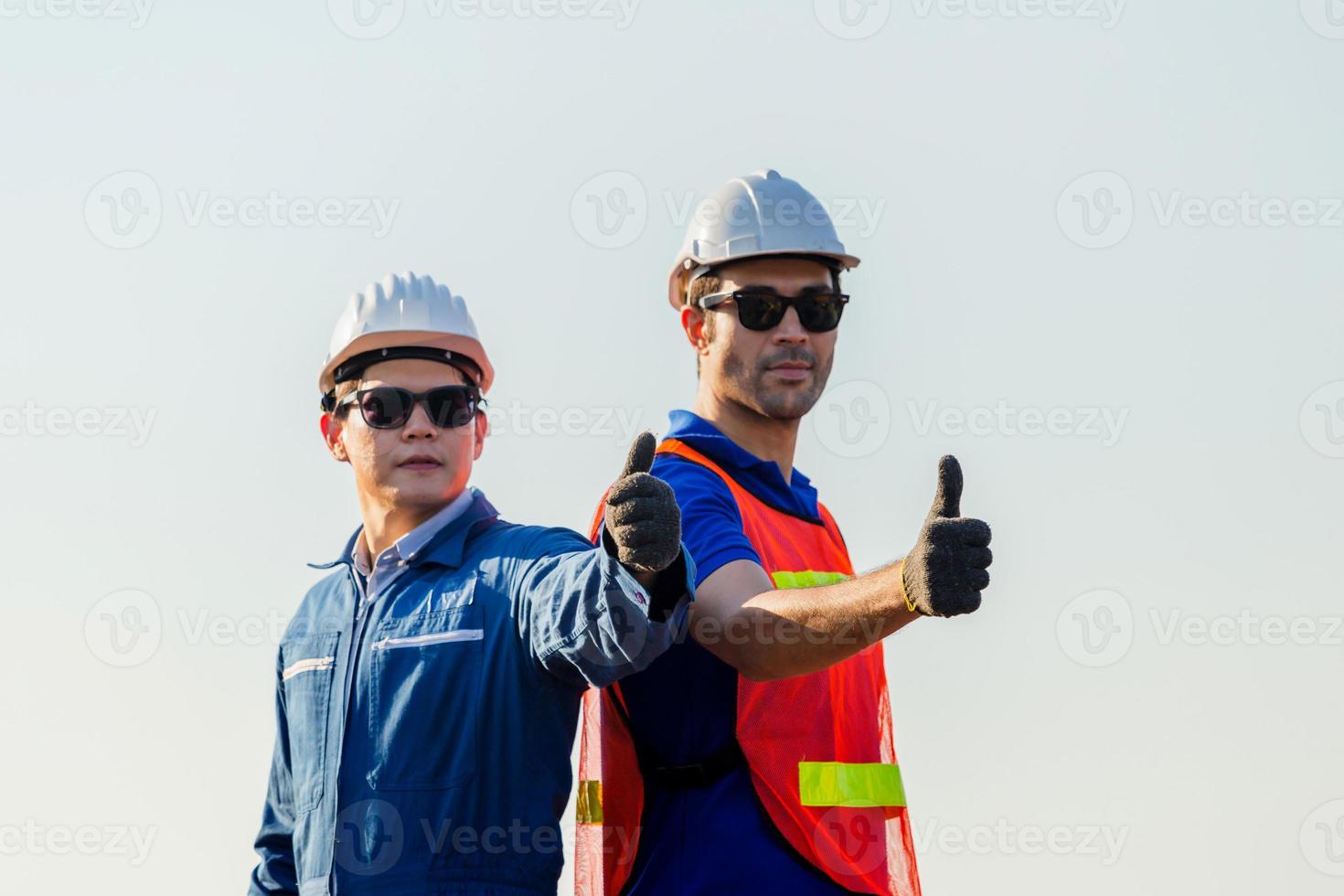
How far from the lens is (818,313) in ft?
20.7

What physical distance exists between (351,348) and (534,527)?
965 mm

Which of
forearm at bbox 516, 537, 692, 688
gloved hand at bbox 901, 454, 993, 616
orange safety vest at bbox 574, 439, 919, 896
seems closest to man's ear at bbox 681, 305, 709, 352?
orange safety vest at bbox 574, 439, 919, 896

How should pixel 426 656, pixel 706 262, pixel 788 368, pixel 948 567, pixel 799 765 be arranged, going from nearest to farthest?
1. pixel 948 567
2. pixel 799 765
3. pixel 426 656
4. pixel 788 368
5. pixel 706 262

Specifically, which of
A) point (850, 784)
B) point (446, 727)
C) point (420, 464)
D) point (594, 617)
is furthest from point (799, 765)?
point (420, 464)

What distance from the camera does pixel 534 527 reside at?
6148 mm

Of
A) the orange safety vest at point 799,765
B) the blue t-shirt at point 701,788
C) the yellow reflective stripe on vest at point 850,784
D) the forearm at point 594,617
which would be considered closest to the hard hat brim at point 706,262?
the orange safety vest at point 799,765

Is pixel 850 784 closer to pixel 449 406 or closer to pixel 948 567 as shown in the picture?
pixel 948 567

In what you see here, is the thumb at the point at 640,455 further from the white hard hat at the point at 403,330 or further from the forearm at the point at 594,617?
the white hard hat at the point at 403,330

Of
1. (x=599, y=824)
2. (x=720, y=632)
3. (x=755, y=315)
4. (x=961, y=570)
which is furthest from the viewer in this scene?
(x=755, y=315)

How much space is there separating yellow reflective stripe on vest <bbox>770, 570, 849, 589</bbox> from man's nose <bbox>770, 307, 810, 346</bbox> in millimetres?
763

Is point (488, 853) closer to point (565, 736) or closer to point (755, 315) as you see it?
point (565, 736)

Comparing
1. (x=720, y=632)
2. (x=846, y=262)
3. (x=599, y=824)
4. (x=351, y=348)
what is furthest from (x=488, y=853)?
(x=846, y=262)

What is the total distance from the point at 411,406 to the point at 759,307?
1200 mm

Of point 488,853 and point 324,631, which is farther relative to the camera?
point 324,631
